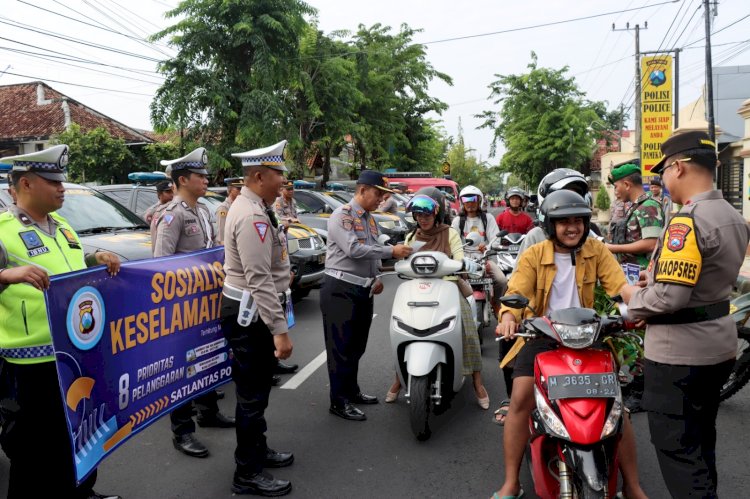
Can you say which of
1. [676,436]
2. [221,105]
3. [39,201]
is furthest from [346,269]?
[221,105]

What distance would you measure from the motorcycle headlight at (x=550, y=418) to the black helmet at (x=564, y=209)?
0.84 m

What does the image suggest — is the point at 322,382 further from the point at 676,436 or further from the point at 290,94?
the point at 290,94

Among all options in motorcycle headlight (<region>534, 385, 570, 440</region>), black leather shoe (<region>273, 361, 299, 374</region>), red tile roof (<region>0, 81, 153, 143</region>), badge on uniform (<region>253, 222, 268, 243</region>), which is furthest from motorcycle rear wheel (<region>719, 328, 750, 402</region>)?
red tile roof (<region>0, 81, 153, 143</region>)

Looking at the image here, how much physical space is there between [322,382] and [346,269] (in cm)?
145

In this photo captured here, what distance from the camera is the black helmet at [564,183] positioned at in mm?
4457

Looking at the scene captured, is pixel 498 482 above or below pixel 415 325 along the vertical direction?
below

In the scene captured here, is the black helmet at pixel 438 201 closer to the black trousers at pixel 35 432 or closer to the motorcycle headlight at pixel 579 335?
the motorcycle headlight at pixel 579 335

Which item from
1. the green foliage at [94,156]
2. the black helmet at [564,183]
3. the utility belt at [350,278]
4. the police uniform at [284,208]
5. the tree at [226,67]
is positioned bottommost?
the utility belt at [350,278]

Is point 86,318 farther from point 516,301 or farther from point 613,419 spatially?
point 613,419

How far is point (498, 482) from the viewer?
3.53 metres

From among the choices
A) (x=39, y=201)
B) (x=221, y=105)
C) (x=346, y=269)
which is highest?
(x=221, y=105)

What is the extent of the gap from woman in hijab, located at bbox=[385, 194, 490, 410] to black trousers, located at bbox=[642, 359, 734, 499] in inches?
75.7

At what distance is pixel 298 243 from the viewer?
8516mm

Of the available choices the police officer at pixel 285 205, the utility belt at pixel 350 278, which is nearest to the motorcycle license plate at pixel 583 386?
the utility belt at pixel 350 278
